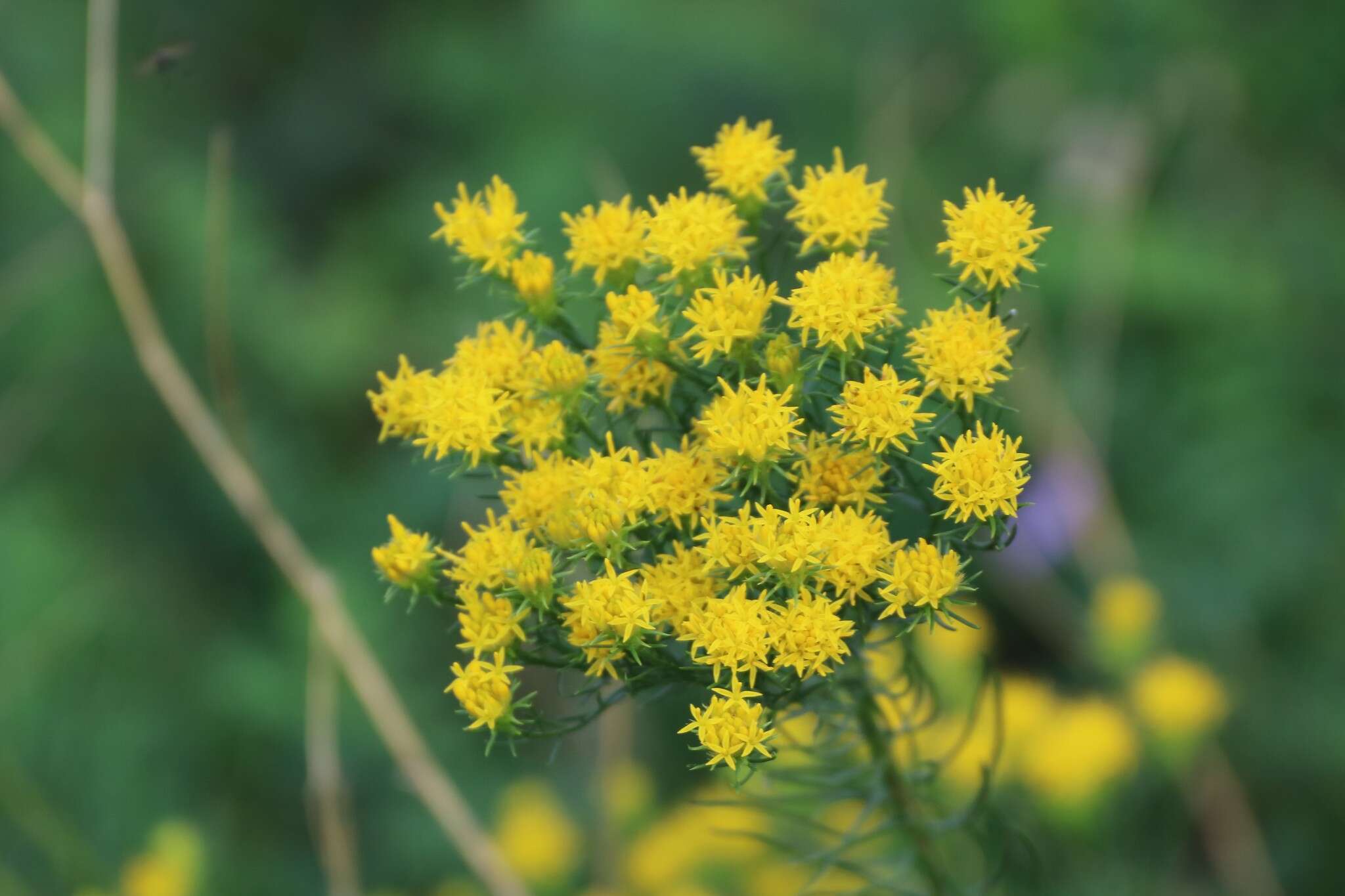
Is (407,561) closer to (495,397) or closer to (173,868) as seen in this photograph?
(495,397)

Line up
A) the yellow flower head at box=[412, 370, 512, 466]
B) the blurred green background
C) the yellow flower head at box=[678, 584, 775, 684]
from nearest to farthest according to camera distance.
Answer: the yellow flower head at box=[678, 584, 775, 684] < the yellow flower head at box=[412, 370, 512, 466] < the blurred green background

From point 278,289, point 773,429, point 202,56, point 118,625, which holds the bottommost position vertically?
point 773,429

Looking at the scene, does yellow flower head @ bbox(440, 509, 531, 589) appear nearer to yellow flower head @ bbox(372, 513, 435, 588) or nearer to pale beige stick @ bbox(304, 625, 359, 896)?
yellow flower head @ bbox(372, 513, 435, 588)

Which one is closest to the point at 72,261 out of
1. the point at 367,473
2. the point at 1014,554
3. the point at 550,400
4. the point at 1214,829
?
the point at 367,473

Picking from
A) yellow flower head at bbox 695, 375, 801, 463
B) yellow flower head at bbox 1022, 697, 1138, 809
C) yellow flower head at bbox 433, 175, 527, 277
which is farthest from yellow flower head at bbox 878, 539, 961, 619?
yellow flower head at bbox 1022, 697, 1138, 809

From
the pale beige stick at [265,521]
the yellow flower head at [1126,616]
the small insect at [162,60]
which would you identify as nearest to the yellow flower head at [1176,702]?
the yellow flower head at [1126,616]

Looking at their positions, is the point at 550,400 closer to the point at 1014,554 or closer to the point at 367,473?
the point at 1014,554
